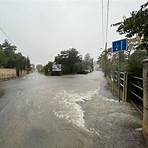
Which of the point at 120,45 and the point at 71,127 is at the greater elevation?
the point at 120,45

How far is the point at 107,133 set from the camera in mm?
5297

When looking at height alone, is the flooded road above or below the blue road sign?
below

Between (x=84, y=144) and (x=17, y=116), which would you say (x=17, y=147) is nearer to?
(x=84, y=144)

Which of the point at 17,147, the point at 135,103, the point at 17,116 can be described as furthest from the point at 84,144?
the point at 135,103

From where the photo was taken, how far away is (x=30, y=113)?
25.1 ft

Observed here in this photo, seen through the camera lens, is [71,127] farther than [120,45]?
No

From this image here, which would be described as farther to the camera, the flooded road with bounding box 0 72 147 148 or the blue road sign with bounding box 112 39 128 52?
the blue road sign with bounding box 112 39 128 52

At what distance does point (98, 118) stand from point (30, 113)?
90.6 inches

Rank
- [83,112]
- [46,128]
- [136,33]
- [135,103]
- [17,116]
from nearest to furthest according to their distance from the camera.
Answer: [46,128]
[17,116]
[83,112]
[135,103]
[136,33]

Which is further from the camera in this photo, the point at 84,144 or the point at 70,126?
the point at 70,126

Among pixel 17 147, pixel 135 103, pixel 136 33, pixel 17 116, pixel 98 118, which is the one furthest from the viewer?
pixel 136 33

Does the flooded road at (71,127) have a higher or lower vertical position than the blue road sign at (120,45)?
lower

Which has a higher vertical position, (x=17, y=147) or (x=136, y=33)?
(x=136, y=33)

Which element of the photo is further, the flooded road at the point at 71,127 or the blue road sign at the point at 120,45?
the blue road sign at the point at 120,45
